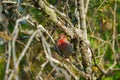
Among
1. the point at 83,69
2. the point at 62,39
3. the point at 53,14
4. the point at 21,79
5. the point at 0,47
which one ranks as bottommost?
the point at 21,79

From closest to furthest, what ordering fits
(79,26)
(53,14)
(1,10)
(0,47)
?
(53,14) → (79,26) → (1,10) → (0,47)

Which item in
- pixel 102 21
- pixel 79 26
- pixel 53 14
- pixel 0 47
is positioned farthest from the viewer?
pixel 102 21

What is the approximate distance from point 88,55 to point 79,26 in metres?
0.18

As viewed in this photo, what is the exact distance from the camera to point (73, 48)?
2373mm

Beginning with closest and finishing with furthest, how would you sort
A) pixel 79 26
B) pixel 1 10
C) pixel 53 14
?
pixel 53 14 → pixel 79 26 → pixel 1 10

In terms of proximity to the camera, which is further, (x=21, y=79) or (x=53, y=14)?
(x=21, y=79)

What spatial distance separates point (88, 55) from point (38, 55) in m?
0.77

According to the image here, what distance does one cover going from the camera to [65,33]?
2248 mm

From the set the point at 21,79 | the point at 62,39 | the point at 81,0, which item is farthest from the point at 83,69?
the point at 21,79

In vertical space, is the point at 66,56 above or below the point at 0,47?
above

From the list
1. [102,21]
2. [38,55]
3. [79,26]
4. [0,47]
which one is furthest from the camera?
[102,21]

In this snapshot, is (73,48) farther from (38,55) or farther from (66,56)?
(38,55)

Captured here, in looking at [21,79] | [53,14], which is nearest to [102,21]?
[21,79]

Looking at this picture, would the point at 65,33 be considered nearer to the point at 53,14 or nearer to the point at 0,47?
the point at 53,14
